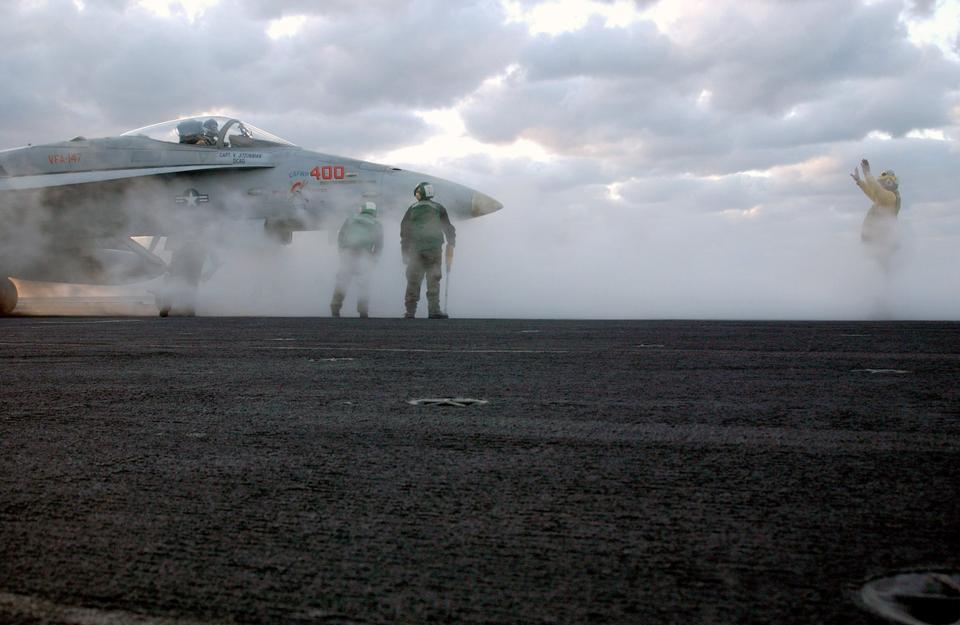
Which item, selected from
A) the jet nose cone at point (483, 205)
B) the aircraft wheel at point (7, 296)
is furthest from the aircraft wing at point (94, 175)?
the jet nose cone at point (483, 205)

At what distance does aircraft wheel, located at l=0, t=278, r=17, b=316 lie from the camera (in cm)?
1600

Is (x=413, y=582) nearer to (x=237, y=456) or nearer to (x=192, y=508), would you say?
(x=192, y=508)

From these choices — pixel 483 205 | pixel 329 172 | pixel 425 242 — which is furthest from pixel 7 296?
pixel 483 205

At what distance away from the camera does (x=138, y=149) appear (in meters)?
14.1

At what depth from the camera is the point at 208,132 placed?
1400 cm

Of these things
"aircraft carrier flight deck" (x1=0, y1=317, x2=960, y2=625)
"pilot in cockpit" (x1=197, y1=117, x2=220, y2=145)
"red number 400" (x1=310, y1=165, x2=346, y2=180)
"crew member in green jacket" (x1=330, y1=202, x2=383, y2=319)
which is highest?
"pilot in cockpit" (x1=197, y1=117, x2=220, y2=145)

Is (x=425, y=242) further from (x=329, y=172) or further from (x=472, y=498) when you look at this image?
(x=472, y=498)

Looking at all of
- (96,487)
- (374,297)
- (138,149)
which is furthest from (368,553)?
(374,297)

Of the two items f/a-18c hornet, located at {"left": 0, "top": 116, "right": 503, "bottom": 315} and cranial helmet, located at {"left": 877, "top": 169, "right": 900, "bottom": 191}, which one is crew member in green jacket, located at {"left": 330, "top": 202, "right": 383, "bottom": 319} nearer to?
f/a-18c hornet, located at {"left": 0, "top": 116, "right": 503, "bottom": 315}

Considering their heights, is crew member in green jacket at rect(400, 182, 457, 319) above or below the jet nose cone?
below

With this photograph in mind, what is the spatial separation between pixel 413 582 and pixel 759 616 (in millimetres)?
533

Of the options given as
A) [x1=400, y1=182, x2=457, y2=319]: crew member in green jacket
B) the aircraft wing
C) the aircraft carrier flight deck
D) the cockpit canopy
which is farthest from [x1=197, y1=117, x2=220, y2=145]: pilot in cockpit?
the aircraft carrier flight deck

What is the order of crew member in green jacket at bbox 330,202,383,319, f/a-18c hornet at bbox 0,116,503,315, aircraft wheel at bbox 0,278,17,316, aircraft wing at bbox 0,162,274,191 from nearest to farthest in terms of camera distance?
1. aircraft wing at bbox 0,162,274,191
2. f/a-18c hornet at bbox 0,116,503,315
3. crew member in green jacket at bbox 330,202,383,319
4. aircraft wheel at bbox 0,278,17,316

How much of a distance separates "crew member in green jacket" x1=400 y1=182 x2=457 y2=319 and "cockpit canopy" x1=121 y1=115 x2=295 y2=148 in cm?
257
